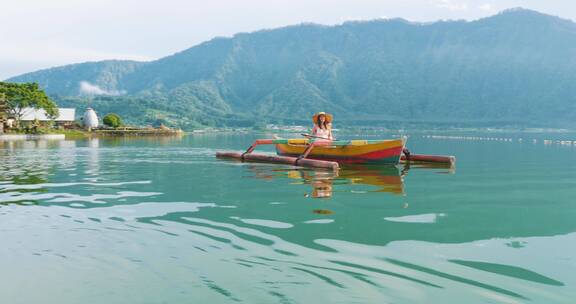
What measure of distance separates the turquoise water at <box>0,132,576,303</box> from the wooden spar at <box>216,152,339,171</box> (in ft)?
24.1

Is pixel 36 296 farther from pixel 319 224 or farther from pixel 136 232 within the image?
pixel 319 224

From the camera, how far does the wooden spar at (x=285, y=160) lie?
2878cm

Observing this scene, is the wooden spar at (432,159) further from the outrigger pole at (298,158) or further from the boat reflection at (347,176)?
the outrigger pole at (298,158)

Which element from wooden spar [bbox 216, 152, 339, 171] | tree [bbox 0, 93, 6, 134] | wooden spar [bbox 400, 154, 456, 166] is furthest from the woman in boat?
tree [bbox 0, 93, 6, 134]

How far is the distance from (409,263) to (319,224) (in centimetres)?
380

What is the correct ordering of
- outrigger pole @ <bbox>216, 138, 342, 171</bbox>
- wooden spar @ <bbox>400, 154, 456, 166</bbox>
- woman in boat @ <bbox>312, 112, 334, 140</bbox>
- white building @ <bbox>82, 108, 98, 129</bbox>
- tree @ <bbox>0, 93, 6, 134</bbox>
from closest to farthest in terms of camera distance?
outrigger pole @ <bbox>216, 138, 342, 171</bbox> < wooden spar @ <bbox>400, 154, 456, 166</bbox> < woman in boat @ <bbox>312, 112, 334, 140</bbox> < tree @ <bbox>0, 93, 6, 134</bbox> < white building @ <bbox>82, 108, 98, 129</bbox>

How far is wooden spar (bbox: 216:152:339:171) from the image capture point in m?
28.8

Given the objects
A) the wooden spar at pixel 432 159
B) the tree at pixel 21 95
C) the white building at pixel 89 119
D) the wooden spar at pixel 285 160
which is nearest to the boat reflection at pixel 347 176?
the wooden spar at pixel 285 160

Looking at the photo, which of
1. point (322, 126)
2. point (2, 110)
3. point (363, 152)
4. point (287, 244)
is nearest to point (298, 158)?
point (363, 152)

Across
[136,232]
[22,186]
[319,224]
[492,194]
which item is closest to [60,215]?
[136,232]

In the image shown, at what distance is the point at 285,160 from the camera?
106ft

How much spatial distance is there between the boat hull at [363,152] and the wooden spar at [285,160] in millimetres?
2617

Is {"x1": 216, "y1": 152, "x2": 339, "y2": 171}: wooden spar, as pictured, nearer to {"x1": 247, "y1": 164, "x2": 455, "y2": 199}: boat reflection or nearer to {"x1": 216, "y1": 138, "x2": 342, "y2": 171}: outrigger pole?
{"x1": 216, "y1": 138, "x2": 342, "y2": 171}: outrigger pole

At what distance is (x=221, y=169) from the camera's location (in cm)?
3000
